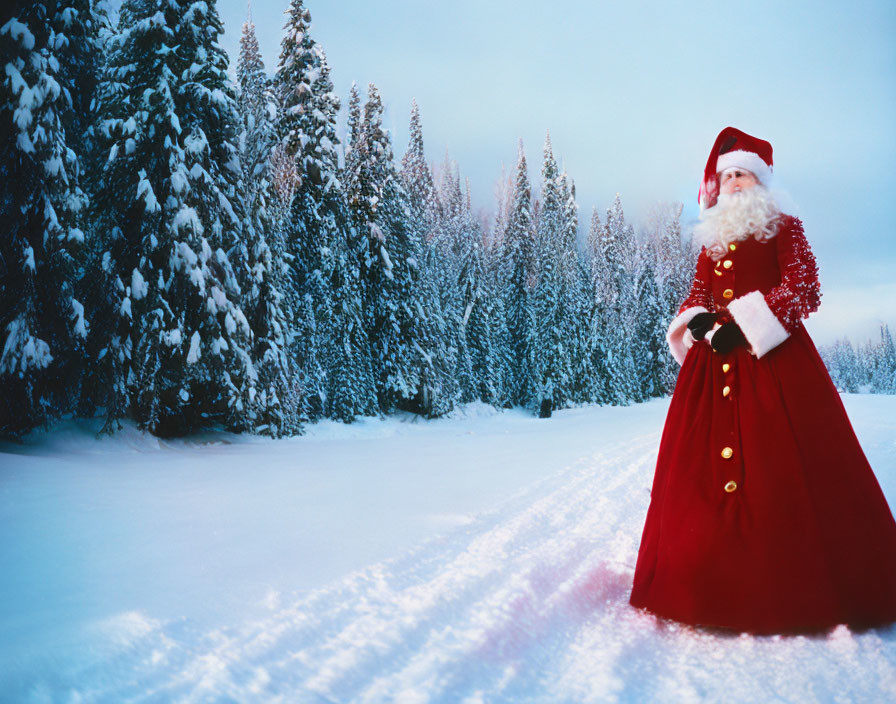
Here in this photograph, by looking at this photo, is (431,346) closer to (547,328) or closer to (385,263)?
(385,263)

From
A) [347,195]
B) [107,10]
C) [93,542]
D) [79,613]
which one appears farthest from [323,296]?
[79,613]

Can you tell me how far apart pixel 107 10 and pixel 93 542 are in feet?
35.9

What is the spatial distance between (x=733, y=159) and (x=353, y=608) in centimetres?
322

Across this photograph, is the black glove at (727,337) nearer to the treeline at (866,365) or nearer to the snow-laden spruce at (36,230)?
the snow-laden spruce at (36,230)

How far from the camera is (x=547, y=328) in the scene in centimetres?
2892

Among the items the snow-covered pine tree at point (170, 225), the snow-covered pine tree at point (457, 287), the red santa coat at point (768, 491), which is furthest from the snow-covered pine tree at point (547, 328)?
the red santa coat at point (768, 491)

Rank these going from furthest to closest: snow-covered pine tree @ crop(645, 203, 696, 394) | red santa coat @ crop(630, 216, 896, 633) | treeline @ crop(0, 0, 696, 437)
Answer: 1. snow-covered pine tree @ crop(645, 203, 696, 394)
2. treeline @ crop(0, 0, 696, 437)
3. red santa coat @ crop(630, 216, 896, 633)

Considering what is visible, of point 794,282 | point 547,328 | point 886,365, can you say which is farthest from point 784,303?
point 886,365

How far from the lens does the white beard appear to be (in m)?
3.00

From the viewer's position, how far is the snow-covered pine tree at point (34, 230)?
7762 millimetres

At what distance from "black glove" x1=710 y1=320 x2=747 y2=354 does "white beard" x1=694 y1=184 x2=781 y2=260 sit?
56cm

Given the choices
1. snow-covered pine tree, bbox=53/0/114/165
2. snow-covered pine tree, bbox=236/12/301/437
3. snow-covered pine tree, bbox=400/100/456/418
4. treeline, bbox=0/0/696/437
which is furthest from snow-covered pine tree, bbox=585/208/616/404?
snow-covered pine tree, bbox=53/0/114/165

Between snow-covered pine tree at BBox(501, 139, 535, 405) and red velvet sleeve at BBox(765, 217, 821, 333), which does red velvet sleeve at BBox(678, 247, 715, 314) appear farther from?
snow-covered pine tree at BBox(501, 139, 535, 405)

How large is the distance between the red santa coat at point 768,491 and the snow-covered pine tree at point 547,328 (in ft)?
82.9
